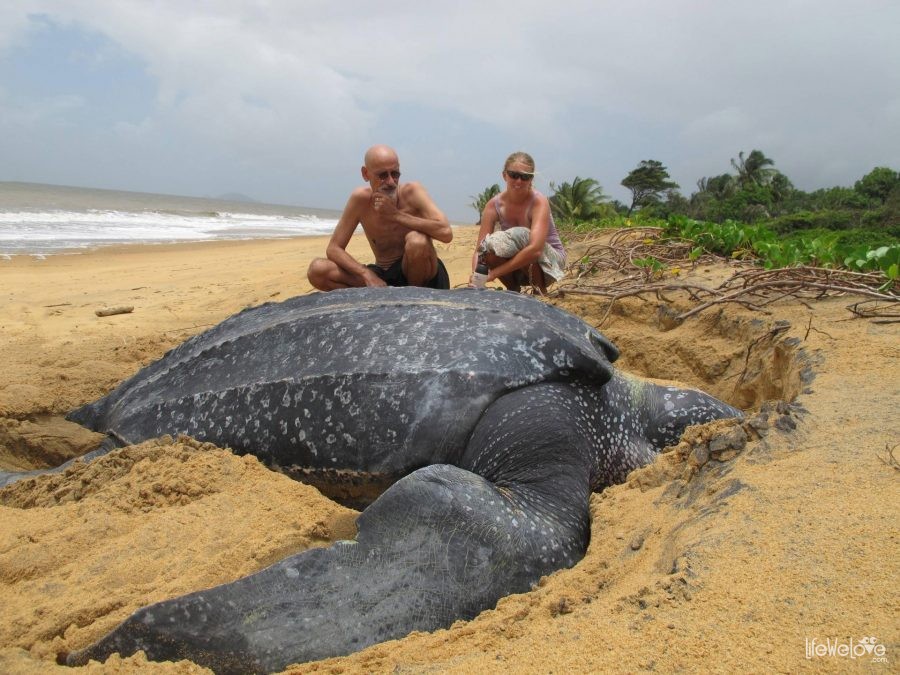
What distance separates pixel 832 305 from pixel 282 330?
238 centimetres

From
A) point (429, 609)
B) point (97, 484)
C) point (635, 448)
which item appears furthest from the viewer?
point (635, 448)

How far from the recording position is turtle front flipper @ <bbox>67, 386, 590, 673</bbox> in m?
1.20

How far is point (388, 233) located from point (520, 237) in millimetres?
849

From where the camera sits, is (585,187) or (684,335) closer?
(684,335)

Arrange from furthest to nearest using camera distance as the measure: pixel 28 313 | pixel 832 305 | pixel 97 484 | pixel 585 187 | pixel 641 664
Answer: pixel 585 187, pixel 28 313, pixel 832 305, pixel 97 484, pixel 641 664

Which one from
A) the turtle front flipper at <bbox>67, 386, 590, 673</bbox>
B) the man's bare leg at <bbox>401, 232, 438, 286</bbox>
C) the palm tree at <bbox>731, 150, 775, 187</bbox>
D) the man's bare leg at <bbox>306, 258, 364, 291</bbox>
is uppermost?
the palm tree at <bbox>731, 150, 775, 187</bbox>

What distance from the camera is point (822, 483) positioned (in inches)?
46.0

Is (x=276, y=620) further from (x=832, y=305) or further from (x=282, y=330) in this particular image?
(x=832, y=305)

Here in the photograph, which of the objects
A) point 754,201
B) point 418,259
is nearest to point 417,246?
point 418,259

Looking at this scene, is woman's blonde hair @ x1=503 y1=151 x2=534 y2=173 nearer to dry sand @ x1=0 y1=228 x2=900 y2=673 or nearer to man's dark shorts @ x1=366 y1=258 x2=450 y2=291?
man's dark shorts @ x1=366 y1=258 x2=450 y2=291

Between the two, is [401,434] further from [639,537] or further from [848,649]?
[848,649]

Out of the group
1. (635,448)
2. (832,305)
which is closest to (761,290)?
(832,305)

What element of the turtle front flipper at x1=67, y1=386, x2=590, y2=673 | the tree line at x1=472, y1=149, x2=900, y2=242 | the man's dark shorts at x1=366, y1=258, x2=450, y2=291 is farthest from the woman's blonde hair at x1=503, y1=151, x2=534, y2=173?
the tree line at x1=472, y1=149, x2=900, y2=242

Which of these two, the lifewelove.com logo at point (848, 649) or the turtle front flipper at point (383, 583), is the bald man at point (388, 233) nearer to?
the turtle front flipper at point (383, 583)
